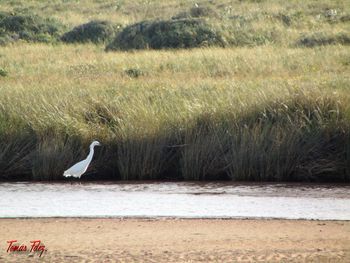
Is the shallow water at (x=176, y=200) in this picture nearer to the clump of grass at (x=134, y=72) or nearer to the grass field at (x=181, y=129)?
the grass field at (x=181, y=129)

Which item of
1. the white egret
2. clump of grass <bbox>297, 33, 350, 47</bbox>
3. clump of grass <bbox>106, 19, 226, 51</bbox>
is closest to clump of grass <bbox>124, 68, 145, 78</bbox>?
clump of grass <bbox>106, 19, 226, 51</bbox>

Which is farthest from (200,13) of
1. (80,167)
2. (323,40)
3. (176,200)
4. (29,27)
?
(176,200)

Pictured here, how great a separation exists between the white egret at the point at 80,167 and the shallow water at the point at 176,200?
0.70ft

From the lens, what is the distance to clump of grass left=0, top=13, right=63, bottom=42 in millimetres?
32906

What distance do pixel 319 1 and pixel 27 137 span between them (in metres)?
27.8

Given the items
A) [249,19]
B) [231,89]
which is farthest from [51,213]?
[249,19]

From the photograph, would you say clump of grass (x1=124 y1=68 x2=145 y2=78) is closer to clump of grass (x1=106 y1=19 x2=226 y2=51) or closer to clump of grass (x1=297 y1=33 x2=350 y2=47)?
clump of grass (x1=106 y1=19 x2=226 y2=51)

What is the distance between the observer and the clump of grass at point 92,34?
1237 inches

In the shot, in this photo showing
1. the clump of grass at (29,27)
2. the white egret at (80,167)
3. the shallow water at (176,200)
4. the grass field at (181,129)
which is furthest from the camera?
the clump of grass at (29,27)

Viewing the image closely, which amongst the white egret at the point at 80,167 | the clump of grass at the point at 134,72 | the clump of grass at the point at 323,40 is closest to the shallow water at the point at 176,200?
the white egret at the point at 80,167

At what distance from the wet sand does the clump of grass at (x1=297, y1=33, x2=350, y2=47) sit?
53.5ft

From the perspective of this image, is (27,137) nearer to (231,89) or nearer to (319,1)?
(231,89)

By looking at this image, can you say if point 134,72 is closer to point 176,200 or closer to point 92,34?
point 176,200

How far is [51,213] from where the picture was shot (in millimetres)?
10789
